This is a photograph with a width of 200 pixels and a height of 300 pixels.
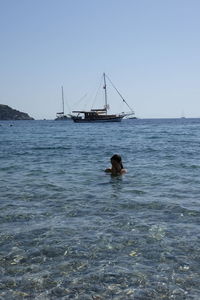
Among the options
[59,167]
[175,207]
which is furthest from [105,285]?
[59,167]

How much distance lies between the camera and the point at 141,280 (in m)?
5.61

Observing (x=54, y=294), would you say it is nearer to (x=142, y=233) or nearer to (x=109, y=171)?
(x=142, y=233)

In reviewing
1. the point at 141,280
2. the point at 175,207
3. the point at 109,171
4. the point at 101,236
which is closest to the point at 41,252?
the point at 101,236

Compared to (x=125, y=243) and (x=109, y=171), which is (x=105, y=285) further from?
(x=109, y=171)

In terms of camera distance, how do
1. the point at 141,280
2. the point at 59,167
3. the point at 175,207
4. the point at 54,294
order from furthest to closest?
1. the point at 59,167
2. the point at 175,207
3. the point at 141,280
4. the point at 54,294

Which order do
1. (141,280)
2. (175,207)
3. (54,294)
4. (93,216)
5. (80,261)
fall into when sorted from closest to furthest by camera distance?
(54,294)
(141,280)
(80,261)
(93,216)
(175,207)

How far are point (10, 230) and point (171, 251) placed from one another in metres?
3.49

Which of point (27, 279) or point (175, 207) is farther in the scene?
point (175, 207)

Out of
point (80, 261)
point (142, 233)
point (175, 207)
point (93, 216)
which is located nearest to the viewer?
point (80, 261)

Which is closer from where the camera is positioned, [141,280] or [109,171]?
[141,280]

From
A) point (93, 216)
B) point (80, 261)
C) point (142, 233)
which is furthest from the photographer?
point (93, 216)

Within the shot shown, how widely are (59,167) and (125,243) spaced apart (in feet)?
40.1

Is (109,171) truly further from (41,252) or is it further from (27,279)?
(27,279)

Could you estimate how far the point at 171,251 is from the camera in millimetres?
6699
